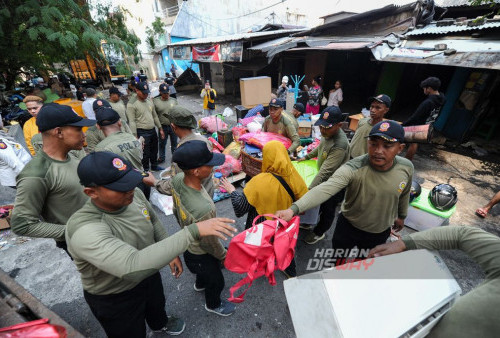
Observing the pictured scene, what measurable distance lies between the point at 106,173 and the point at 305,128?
4.93 meters

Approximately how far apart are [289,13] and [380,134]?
110 ft

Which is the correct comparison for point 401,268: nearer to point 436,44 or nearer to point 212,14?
point 436,44

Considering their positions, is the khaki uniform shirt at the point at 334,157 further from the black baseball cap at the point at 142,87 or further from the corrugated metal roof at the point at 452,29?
the corrugated metal roof at the point at 452,29

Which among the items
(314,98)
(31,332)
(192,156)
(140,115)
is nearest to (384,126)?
(192,156)

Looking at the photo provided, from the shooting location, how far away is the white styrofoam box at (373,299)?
1.05 meters

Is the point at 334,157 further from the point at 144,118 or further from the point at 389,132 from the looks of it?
the point at 144,118

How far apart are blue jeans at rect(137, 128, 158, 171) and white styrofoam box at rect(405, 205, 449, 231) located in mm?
5606

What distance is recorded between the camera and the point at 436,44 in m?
5.94

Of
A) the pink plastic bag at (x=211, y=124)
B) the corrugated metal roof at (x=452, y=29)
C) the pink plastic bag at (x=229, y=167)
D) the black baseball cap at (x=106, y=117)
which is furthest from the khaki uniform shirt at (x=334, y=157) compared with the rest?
the corrugated metal roof at (x=452, y=29)

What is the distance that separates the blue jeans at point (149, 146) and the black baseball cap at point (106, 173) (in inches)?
160

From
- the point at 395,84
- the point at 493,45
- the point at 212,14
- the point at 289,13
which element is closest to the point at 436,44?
the point at 493,45

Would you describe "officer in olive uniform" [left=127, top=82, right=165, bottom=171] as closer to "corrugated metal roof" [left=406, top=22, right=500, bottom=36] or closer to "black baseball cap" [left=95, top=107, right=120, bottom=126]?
"black baseball cap" [left=95, top=107, right=120, bottom=126]

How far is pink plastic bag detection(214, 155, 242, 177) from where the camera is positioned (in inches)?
193

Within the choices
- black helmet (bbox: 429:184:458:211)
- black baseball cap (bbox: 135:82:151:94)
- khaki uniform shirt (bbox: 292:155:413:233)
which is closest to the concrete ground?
black helmet (bbox: 429:184:458:211)
